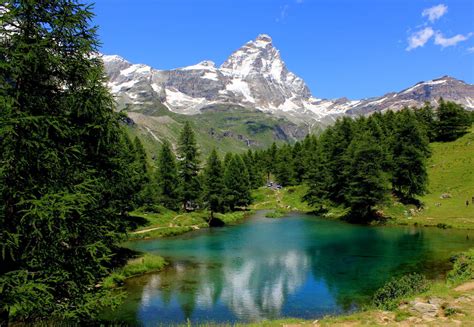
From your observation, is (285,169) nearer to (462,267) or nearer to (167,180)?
(167,180)

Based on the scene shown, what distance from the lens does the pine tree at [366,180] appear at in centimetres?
6694

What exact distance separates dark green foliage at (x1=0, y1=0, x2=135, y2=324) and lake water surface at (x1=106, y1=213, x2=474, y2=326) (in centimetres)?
1158

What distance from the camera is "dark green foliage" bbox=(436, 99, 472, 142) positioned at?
102m

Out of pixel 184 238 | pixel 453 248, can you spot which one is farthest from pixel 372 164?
pixel 184 238

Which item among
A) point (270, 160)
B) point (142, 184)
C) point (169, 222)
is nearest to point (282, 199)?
point (270, 160)

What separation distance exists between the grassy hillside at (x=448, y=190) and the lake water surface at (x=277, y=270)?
22.0 feet

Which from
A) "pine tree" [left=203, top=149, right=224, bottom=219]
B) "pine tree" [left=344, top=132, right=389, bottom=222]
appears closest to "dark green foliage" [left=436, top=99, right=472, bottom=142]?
"pine tree" [left=344, top=132, right=389, bottom=222]

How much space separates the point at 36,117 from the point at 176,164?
230 feet

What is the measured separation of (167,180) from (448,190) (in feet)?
197

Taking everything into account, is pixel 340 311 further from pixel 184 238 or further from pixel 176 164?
pixel 176 164

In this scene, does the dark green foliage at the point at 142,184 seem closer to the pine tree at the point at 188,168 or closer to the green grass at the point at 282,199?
the pine tree at the point at 188,168

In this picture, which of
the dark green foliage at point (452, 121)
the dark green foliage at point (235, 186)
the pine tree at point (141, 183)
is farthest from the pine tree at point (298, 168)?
the pine tree at point (141, 183)

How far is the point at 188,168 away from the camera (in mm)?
79312

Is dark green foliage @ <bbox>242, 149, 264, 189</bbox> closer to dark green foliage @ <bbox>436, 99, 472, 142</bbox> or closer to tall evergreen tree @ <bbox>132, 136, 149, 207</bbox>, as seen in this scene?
tall evergreen tree @ <bbox>132, 136, 149, 207</bbox>
